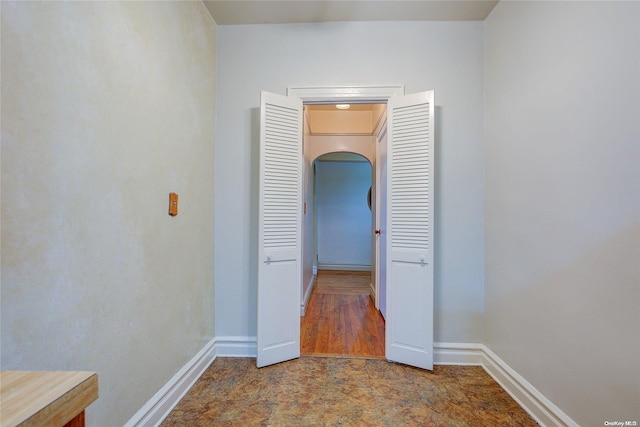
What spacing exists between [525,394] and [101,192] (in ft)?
8.21

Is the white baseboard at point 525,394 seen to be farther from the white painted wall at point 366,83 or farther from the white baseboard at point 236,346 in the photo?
the white baseboard at point 236,346

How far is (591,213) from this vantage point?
4.08 feet

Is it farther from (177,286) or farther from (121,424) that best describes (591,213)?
(121,424)

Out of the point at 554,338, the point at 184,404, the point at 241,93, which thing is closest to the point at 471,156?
the point at 554,338

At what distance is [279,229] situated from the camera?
2.14 meters

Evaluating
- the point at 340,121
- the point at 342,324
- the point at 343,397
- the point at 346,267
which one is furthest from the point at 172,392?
the point at 346,267

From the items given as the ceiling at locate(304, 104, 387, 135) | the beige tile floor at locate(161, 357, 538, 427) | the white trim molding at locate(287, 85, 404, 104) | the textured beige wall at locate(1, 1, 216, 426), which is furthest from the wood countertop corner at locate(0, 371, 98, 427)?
the ceiling at locate(304, 104, 387, 135)

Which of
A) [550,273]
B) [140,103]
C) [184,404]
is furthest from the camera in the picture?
[184,404]

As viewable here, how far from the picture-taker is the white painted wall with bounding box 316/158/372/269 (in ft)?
20.1

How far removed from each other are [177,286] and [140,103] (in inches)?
42.1

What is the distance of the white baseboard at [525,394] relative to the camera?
4.62 ft

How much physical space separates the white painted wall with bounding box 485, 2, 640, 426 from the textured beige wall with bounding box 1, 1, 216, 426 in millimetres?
2156

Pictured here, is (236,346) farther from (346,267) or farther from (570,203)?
(346,267)

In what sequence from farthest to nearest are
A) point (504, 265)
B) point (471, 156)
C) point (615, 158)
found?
point (471, 156) → point (504, 265) → point (615, 158)
